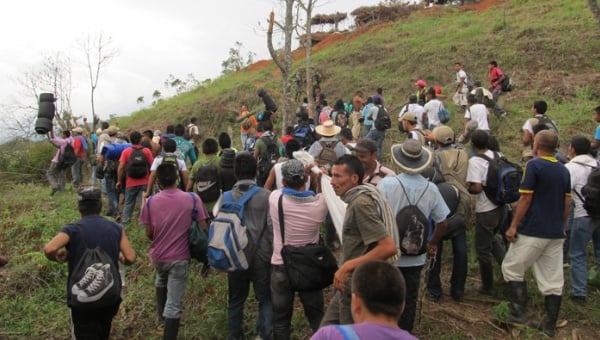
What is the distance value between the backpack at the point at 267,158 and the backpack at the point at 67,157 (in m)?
5.50

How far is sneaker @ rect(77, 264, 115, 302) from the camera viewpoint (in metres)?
3.19

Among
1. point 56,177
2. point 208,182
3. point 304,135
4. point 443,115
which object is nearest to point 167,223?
point 208,182

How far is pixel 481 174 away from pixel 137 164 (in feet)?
15.9

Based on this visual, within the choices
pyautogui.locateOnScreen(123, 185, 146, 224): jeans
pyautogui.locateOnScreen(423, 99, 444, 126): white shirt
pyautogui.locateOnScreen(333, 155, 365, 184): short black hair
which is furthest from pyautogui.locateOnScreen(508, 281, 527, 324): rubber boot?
pyautogui.locateOnScreen(423, 99, 444, 126): white shirt

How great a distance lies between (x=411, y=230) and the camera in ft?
10.8

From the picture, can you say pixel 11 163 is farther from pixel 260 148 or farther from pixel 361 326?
pixel 361 326

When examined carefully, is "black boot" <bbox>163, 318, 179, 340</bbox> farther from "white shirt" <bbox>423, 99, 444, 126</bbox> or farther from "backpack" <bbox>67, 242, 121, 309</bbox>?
"white shirt" <bbox>423, 99, 444, 126</bbox>

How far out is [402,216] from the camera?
10.8 ft

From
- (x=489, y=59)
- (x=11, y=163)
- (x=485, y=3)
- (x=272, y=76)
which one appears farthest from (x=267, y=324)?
(x=485, y=3)

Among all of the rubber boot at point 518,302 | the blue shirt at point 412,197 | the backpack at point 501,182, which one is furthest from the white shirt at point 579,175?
the blue shirt at point 412,197

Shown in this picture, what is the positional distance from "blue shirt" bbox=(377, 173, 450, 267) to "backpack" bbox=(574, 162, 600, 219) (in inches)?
80.8

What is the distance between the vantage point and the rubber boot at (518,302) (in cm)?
412

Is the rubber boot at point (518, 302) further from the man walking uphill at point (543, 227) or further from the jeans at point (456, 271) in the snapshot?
the jeans at point (456, 271)

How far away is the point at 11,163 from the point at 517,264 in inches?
570
